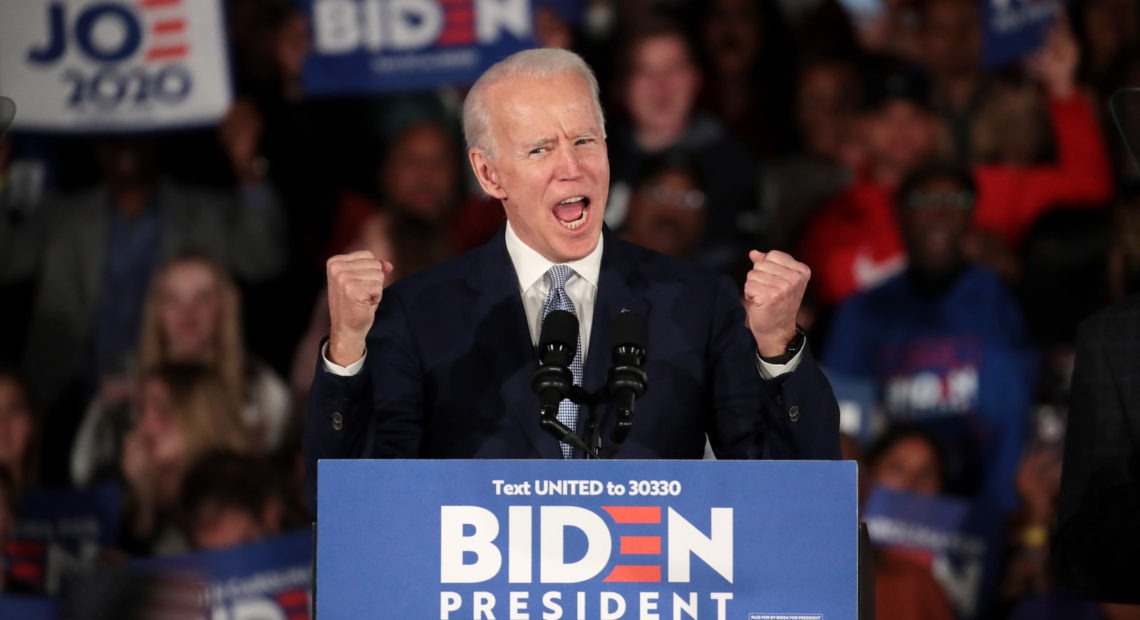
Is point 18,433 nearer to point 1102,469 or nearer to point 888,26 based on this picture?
point 888,26

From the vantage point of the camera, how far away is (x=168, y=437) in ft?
17.8

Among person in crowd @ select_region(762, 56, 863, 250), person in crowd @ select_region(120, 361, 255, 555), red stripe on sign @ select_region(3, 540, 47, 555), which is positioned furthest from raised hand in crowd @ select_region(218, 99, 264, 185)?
person in crowd @ select_region(762, 56, 863, 250)

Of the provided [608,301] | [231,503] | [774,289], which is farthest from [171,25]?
[774,289]

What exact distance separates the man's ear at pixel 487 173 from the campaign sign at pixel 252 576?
90.6 inches

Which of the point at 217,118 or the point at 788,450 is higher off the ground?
the point at 217,118

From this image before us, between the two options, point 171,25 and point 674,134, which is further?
point 171,25

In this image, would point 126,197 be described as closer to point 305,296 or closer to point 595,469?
point 305,296

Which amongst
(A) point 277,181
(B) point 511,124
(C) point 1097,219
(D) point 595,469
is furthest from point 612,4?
(D) point 595,469

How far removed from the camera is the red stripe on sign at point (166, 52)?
5.75m

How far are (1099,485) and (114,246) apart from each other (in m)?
3.91

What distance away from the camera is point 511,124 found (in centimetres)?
270

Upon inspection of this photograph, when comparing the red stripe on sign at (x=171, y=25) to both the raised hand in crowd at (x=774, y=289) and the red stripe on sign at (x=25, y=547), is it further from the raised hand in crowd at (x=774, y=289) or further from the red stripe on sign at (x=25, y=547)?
the raised hand in crowd at (x=774, y=289)

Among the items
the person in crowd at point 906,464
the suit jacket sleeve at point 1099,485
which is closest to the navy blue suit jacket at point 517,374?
the suit jacket sleeve at point 1099,485

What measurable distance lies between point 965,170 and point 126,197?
9.52 ft
